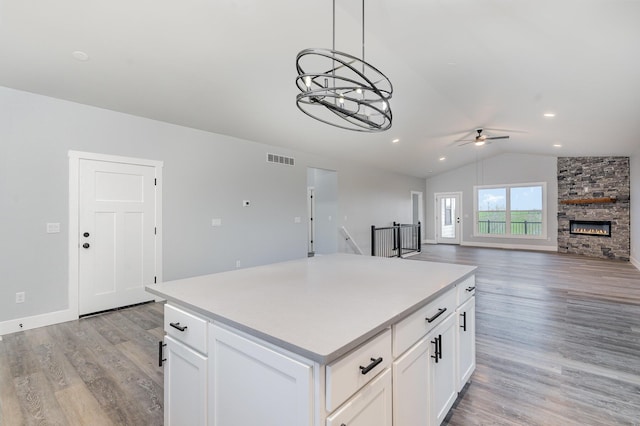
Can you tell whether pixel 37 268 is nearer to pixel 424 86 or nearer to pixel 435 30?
pixel 435 30

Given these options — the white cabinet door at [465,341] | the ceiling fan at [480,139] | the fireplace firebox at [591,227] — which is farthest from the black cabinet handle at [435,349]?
the fireplace firebox at [591,227]

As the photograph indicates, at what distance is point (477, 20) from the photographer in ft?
8.25

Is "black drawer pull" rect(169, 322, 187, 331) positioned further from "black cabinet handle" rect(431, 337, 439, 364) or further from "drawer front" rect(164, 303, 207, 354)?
"black cabinet handle" rect(431, 337, 439, 364)

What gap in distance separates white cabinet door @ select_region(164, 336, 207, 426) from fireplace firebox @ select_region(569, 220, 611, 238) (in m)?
10.9

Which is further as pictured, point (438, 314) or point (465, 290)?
point (465, 290)

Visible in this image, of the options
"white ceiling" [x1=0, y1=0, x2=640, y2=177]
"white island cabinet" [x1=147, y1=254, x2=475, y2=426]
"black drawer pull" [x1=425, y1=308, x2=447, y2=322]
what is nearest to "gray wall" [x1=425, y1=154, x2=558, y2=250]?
"white ceiling" [x1=0, y1=0, x2=640, y2=177]

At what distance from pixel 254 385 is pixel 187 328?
0.50m

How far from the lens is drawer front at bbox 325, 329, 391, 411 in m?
0.91

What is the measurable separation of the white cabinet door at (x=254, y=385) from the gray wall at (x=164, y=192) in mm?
3579

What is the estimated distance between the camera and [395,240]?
938 centimetres

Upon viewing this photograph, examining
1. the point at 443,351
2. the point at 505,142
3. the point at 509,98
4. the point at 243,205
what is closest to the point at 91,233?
the point at 243,205

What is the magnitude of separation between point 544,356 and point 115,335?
429 cm

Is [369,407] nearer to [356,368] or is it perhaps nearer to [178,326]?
[356,368]

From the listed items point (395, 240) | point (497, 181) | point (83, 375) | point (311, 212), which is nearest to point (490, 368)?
point (83, 375)
